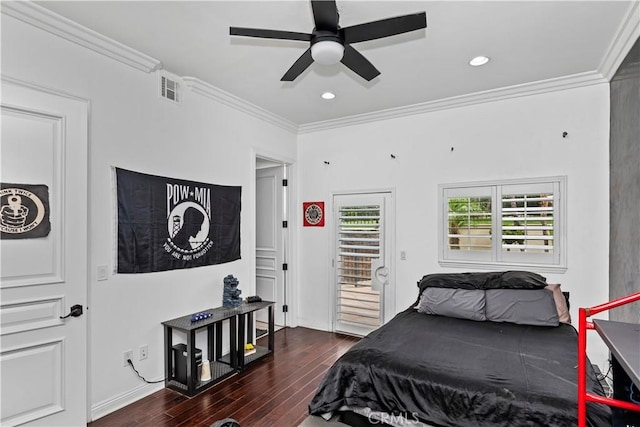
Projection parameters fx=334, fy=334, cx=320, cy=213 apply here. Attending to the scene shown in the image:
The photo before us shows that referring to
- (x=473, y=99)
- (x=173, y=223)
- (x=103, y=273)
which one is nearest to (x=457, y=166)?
(x=473, y=99)

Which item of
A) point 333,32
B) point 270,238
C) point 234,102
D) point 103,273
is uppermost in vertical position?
point 234,102

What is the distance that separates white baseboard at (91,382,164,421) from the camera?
2.61m

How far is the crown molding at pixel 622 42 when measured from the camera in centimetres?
233

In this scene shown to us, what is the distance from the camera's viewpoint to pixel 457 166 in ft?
13.0

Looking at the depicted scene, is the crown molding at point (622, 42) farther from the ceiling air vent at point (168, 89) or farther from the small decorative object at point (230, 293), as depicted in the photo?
the small decorative object at point (230, 293)

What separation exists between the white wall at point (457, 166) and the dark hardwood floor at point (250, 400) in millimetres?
1340

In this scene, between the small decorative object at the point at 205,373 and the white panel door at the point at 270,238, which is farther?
the white panel door at the point at 270,238

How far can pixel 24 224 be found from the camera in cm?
221

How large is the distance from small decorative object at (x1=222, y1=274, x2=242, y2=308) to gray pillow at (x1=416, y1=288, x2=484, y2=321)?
1.96 metres

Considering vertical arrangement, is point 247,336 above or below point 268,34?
below

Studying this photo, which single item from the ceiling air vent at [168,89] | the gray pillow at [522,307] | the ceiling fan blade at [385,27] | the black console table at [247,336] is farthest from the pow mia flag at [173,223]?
the gray pillow at [522,307]

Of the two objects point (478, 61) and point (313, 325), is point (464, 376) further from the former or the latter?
point (313, 325)

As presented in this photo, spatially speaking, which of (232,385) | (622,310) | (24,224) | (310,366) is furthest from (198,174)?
(622,310)

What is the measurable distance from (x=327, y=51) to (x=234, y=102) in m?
2.08
